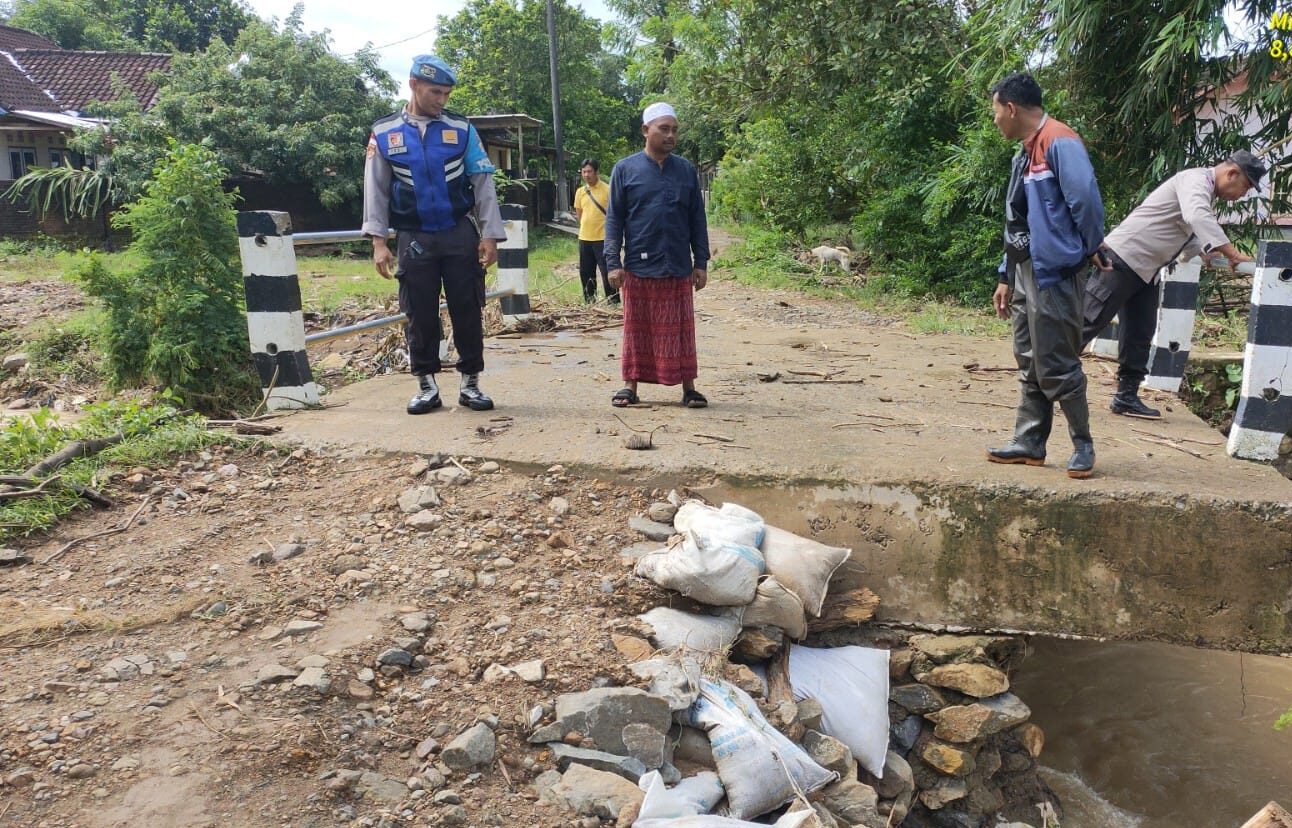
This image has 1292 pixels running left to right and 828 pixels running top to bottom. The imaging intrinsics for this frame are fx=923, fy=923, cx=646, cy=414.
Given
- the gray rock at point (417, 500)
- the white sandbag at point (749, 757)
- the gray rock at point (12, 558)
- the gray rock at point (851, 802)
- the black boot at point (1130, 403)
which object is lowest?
the gray rock at point (851, 802)

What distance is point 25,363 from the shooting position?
26.9 ft

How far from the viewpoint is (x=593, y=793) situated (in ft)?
7.35

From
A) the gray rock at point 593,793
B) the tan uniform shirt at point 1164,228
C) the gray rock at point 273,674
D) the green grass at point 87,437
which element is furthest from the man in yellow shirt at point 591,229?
the gray rock at point 593,793

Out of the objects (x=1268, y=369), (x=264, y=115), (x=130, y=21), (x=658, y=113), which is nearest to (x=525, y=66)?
(x=264, y=115)

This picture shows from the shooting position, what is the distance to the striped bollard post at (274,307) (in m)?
4.59

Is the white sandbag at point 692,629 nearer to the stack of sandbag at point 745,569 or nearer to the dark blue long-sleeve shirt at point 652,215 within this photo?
the stack of sandbag at point 745,569

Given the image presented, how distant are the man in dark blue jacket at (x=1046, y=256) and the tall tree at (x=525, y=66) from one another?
30.3 metres

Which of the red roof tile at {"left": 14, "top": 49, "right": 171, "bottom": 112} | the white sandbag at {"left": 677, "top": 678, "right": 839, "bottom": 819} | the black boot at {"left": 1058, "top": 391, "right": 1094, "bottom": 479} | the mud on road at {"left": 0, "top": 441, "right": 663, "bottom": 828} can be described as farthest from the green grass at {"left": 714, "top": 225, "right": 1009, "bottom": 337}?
the red roof tile at {"left": 14, "top": 49, "right": 171, "bottom": 112}

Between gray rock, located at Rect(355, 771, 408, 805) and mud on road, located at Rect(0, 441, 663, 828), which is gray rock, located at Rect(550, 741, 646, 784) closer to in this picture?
mud on road, located at Rect(0, 441, 663, 828)

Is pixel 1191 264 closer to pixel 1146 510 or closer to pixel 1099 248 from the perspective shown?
pixel 1099 248

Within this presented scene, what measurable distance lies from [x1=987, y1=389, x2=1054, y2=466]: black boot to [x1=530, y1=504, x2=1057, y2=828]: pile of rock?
2.42 ft

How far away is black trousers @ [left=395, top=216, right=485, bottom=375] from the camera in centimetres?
456

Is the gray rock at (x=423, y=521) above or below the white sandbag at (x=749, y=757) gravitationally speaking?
above

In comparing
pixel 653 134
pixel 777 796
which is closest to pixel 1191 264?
pixel 653 134
